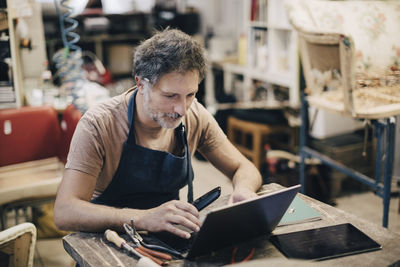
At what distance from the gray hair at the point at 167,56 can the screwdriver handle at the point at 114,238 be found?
51cm

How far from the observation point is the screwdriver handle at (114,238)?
3.67 ft

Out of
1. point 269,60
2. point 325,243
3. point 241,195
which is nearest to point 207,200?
point 241,195

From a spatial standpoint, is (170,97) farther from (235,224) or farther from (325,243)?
(325,243)

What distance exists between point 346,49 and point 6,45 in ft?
6.77

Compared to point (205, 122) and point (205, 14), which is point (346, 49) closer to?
point (205, 122)

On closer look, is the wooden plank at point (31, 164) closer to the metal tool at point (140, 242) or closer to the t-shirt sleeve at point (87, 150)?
the t-shirt sleeve at point (87, 150)

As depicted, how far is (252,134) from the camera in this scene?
3584 millimetres

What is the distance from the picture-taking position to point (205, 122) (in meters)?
1.72

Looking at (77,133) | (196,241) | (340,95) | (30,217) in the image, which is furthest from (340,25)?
(30,217)

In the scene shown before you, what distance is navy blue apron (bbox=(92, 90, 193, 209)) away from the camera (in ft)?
4.94

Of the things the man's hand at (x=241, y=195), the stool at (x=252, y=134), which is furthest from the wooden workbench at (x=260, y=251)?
the stool at (x=252, y=134)

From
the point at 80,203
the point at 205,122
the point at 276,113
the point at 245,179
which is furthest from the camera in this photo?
the point at 276,113

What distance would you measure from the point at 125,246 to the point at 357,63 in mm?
1967

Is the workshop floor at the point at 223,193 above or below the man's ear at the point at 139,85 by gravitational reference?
below
